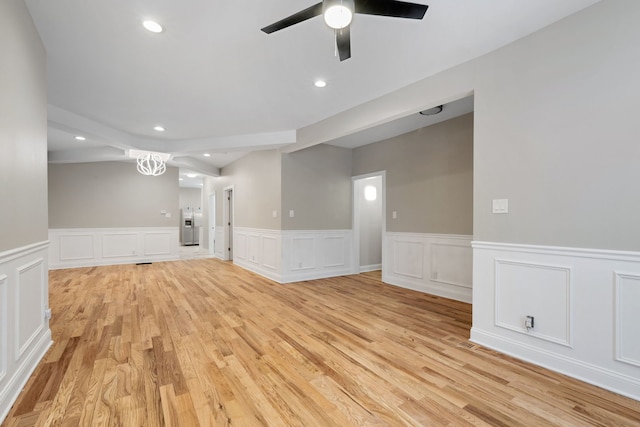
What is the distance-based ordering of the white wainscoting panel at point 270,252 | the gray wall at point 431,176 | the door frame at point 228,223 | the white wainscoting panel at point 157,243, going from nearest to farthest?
the gray wall at point 431,176, the white wainscoting panel at point 270,252, the white wainscoting panel at point 157,243, the door frame at point 228,223

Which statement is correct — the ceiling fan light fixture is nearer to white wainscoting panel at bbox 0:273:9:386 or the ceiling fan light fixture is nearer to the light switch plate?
the light switch plate

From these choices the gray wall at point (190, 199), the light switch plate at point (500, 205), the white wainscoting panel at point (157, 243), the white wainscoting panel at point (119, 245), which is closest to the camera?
the light switch plate at point (500, 205)

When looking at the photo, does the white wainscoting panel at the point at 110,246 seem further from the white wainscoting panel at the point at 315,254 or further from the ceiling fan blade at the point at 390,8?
the ceiling fan blade at the point at 390,8

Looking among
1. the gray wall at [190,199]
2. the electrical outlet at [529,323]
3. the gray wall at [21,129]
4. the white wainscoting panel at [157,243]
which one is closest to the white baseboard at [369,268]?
the electrical outlet at [529,323]

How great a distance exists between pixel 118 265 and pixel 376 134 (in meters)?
6.79

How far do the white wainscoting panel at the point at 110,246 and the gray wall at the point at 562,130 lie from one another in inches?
297

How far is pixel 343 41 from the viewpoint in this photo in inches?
70.6

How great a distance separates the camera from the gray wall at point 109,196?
6.54 meters

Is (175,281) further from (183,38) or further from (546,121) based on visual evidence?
(546,121)

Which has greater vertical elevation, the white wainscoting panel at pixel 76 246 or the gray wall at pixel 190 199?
the gray wall at pixel 190 199

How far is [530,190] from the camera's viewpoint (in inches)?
89.4

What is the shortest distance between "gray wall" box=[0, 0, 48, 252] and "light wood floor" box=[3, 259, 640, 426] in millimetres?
1079

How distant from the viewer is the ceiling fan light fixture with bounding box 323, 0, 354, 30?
153cm

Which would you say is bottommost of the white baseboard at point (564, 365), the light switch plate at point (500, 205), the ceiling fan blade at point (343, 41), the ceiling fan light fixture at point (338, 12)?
the white baseboard at point (564, 365)
